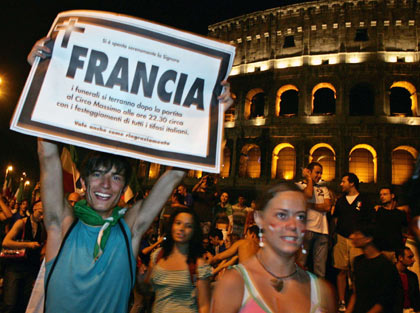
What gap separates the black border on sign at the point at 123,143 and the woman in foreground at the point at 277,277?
595mm

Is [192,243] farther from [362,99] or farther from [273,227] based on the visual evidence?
[362,99]

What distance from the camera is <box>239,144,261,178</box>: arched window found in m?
29.4

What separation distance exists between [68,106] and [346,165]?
86.6 feet

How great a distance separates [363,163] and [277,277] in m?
28.2

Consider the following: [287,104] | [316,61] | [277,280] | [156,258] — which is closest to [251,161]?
[287,104]

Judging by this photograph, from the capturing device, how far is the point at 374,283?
13.3 feet

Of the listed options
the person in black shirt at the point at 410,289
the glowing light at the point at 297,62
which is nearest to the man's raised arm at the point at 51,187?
the person in black shirt at the point at 410,289

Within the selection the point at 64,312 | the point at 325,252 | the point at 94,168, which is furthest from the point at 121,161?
the point at 325,252

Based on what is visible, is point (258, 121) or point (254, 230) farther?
point (258, 121)

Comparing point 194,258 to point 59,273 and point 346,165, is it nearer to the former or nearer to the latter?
point 59,273

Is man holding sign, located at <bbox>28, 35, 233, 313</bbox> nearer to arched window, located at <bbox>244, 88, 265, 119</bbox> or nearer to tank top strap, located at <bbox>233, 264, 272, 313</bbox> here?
tank top strap, located at <bbox>233, 264, 272, 313</bbox>

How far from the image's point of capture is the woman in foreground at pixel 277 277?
1922 mm

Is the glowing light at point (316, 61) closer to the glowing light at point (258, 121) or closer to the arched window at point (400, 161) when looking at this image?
the glowing light at point (258, 121)

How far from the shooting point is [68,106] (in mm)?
2201
